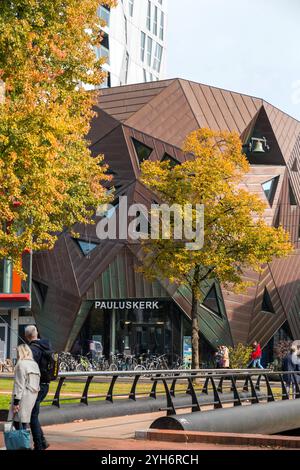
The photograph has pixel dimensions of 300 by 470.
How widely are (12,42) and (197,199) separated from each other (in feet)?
52.7

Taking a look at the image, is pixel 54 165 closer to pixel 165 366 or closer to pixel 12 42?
pixel 12 42

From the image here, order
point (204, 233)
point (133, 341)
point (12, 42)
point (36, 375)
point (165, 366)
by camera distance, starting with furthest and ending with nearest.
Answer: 1. point (133, 341)
2. point (165, 366)
3. point (204, 233)
4. point (12, 42)
5. point (36, 375)

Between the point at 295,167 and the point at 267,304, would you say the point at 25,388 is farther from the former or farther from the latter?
the point at 295,167

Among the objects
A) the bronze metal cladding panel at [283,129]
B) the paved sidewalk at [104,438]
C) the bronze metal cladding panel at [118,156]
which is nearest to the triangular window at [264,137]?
the bronze metal cladding panel at [283,129]

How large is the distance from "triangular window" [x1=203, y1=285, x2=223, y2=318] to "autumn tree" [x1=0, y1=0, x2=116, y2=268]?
23494 mm

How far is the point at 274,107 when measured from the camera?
164 ft

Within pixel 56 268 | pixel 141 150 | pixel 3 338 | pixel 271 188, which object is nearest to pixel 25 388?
pixel 141 150

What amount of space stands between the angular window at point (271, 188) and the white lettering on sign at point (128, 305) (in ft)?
28.2

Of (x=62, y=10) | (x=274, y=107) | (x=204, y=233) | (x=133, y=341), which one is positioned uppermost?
(x=274, y=107)

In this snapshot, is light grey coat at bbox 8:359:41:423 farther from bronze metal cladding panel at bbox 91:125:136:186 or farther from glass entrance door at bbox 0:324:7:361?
glass entrance door at bbox 0:324:7:361

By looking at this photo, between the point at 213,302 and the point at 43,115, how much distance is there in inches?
1131

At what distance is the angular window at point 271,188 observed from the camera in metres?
48.9

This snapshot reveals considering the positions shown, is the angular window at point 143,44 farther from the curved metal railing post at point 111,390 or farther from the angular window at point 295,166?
the curved metal railing post at point 111,390

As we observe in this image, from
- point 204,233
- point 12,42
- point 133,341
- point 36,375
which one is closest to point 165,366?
point 133,341
